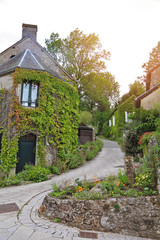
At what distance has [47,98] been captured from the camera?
493 inches

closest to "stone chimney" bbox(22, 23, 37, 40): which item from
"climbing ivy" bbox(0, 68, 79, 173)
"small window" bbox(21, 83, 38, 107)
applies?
"climbing ivy" bbox(0, 68, 79, 173)

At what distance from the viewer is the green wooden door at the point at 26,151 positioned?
37.0 feet

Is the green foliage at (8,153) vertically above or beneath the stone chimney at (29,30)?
beneath

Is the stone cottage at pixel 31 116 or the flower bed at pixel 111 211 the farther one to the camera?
the stone cottage at pixel 31 116

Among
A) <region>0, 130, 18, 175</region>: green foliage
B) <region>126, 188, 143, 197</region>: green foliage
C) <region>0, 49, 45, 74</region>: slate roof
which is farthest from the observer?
<region>0, 49, 45, 74</region>: slate roof

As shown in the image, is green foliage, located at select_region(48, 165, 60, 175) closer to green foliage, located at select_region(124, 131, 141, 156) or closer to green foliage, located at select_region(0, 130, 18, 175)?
green foliage, located at select_region(0, 130, 18, 175)

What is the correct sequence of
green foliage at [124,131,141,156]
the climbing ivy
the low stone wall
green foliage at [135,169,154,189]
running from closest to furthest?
1. the low stone wall
2. green foliage at [135,169,154,189]
3. the climbing ivy
4. green foliage at [124,131,141,156]

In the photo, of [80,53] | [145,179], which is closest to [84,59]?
[80,53]

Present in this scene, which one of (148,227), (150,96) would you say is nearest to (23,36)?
(150,96)

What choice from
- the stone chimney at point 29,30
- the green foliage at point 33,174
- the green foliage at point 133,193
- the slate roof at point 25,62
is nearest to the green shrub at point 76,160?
the green foliage at point 33,174

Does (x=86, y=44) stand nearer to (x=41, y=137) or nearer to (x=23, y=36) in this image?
(x=23, y=36)

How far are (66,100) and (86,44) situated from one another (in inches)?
596

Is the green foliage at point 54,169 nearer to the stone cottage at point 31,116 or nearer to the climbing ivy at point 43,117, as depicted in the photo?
the stone cottage at point 31,116

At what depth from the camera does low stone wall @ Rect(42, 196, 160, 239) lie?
4406 mm
